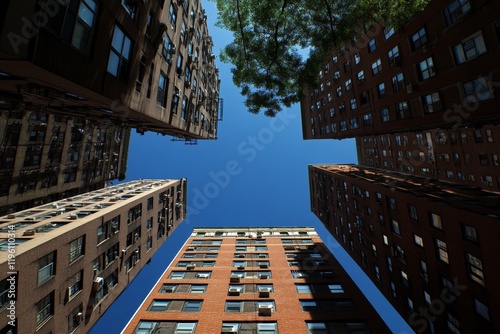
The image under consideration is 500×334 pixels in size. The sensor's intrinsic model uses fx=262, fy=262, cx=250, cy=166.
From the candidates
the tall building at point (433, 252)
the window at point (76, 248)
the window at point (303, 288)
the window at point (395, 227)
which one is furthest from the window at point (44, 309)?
the window at point (395, 227)

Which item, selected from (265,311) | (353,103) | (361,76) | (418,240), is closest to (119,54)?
(265,311)

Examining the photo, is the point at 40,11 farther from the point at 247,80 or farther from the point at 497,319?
the point at 497,319

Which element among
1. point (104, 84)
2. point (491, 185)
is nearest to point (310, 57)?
point (104, 84)

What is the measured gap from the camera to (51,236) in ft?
59.3

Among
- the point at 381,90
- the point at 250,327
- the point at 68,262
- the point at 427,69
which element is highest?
the point at 381,90

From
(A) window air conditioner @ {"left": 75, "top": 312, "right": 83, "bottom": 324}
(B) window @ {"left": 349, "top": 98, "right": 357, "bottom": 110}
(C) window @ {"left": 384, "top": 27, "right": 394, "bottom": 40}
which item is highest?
(C) window @ {"left": 384, "top": 27, "right": 394, "bottom": 40}

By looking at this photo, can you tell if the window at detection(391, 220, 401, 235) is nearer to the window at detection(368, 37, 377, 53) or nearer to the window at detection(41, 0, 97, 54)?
the window at detection(368, 37, 377, 53)

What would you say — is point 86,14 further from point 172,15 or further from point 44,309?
point 44,309

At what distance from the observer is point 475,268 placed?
17.1 meters

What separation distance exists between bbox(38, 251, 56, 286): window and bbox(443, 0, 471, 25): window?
3141 cm

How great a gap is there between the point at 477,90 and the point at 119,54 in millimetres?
20502

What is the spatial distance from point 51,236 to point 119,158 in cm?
4154

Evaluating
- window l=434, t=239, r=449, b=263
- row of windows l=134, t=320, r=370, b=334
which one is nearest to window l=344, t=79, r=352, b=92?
window l=434, t=239, r=449, b=263

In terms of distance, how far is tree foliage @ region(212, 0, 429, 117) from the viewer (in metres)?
16.4
